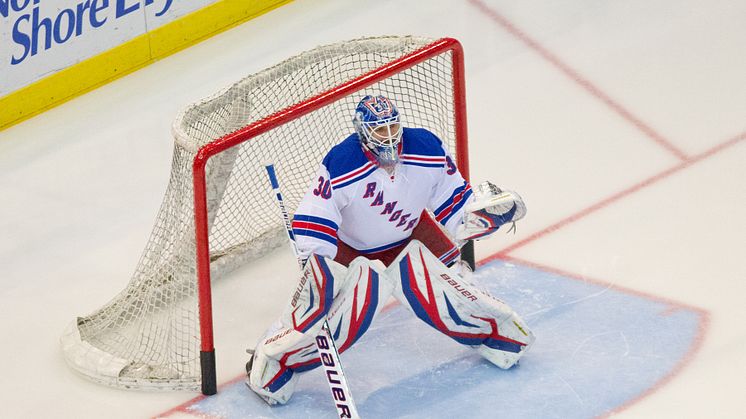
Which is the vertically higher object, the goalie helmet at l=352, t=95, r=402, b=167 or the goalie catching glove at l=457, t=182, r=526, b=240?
the goalie helmet at l=352, t=95, r=402, b=167

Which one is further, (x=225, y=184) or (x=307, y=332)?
(x=225, y=184)

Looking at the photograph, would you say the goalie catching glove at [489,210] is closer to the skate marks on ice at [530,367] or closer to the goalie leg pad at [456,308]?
the goalie leg pad at [456,308]

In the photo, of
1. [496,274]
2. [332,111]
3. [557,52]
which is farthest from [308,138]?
[557,52]

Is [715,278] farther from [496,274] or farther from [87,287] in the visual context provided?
[87,287]

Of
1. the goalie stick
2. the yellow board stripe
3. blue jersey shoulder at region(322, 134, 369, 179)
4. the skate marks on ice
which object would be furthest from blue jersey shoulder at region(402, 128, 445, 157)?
the yellow board stripe

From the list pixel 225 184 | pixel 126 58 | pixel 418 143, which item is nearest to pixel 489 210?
pixel 418 143

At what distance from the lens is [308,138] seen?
6836 millimetres

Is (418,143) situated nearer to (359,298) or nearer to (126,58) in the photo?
(359,298)

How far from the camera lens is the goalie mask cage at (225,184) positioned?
621 centimetres

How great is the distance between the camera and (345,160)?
594 cm

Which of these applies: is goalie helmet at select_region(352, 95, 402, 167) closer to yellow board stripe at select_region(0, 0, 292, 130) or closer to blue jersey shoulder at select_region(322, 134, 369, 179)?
blue jersey shoulder at select_region(322, 134, 369, 179)

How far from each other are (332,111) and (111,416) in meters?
1.47

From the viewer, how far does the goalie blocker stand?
19.7 ft

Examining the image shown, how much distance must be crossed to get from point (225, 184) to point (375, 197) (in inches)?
30.9
